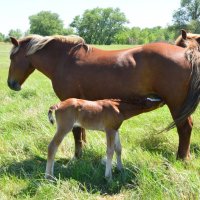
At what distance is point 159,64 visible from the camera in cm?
471

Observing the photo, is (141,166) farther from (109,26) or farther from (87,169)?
(109,26)

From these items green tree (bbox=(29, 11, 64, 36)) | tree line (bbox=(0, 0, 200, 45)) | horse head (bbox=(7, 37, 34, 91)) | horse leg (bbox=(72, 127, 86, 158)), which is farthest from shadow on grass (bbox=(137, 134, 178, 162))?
green tree (bbox=(29, 11, 64, 36))

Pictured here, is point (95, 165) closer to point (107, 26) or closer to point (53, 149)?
point (53, 149)

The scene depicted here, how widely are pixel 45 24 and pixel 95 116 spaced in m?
101

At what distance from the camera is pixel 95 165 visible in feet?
16.0

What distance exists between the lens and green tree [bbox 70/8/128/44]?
88.8 m

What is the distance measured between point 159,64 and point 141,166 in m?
1.35

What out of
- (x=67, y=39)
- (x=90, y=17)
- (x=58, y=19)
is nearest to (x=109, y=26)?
(x=90, y=17)

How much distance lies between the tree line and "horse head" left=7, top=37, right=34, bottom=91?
63.9 meters

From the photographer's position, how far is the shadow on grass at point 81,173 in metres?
4.23

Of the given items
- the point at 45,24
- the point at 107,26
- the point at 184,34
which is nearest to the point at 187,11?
the point at 107,26

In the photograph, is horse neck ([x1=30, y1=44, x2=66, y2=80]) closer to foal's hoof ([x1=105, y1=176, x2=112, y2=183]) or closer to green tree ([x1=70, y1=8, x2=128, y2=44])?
foal's hoof ([x1=105, y1=176, x2=112, y2=183])

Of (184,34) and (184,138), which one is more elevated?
(184,34)

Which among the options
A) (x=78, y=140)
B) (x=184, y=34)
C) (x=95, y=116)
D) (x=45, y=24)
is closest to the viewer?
(x=95, y=116)
